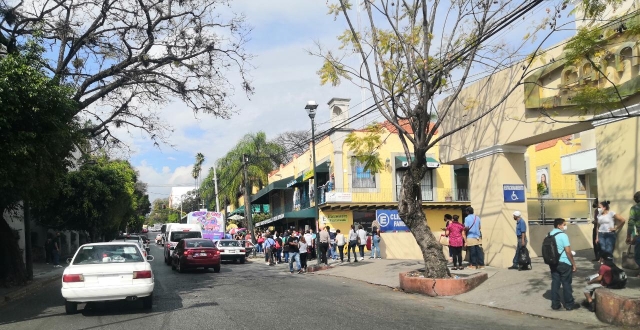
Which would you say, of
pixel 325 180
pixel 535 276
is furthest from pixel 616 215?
pixel 325 180

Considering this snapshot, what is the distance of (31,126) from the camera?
12.6 m

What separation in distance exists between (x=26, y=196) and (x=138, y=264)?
4.55 m

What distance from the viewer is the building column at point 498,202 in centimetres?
1552

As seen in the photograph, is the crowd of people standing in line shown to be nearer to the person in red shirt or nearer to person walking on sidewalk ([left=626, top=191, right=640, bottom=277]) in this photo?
person walking on sidewalk ([left=626, top=191, right=640, bottom=277])

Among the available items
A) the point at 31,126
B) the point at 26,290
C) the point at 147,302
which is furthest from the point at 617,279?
the point at 26,290

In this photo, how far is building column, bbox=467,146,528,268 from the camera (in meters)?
15.5

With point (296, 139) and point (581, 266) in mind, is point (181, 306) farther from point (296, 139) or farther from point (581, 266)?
point (296, 139)

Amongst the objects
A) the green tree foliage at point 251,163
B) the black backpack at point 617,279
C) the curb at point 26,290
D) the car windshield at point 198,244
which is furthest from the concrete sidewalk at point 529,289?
the green tree foliage at point 251,163

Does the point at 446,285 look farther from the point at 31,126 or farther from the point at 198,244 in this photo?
the point at 198,244

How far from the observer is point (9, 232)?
57.9 ft

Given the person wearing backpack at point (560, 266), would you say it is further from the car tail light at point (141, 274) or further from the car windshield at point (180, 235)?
the car windshield at point (180, 235)

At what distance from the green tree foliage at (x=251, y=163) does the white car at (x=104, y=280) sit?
119 feet

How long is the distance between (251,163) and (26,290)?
105 ft

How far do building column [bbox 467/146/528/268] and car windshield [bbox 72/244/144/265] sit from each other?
31.5ft
